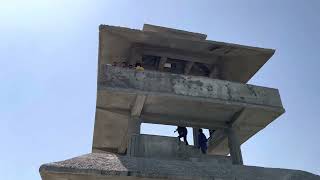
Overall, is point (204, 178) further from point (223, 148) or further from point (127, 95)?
point (223, 148)

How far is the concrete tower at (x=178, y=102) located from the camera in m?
10.8

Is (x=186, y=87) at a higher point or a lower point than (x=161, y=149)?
higher

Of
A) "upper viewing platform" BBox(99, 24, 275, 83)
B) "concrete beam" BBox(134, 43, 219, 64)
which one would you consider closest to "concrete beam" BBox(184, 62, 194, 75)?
"upper viewing platform" BBox(99, 24, 275, 83)

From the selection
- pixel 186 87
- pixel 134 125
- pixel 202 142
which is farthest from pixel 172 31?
pixel 202 142

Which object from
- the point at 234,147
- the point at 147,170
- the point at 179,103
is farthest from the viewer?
the point at 234,147

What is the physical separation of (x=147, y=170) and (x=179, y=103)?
4399 millimetres

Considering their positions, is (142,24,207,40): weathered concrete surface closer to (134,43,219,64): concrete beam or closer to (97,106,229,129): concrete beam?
(134,43,219,64): concrete beam

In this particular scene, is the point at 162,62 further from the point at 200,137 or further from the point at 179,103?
the point at 200,137

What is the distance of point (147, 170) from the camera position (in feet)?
31.2

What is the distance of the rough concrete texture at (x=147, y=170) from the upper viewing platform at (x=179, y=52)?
224 inches

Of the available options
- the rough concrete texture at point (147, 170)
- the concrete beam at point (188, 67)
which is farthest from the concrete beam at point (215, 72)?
the rough concrete texture at point (147, 170)

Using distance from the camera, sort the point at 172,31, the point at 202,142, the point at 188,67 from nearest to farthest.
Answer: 1. the point at 202,142
2. the point at 172,31
3. the point at 188,67

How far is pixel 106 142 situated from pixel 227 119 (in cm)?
522

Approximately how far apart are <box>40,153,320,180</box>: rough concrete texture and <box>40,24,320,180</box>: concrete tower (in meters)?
0.03
